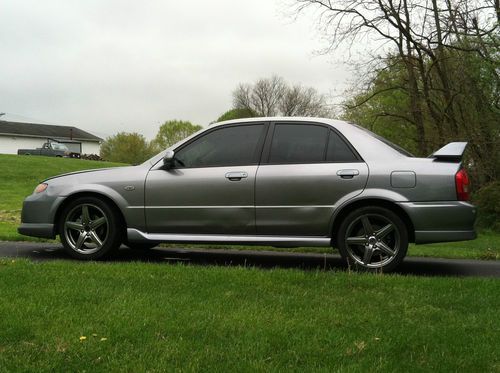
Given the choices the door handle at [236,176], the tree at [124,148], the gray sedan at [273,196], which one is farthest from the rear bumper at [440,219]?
the tree at [124,148]

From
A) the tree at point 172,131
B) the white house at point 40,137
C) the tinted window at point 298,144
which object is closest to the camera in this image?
the tinted window at point 298,144

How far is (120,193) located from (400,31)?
1640cm

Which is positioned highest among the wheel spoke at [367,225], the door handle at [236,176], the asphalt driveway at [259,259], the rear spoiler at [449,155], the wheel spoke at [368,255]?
the rear spoiler at [449,155]

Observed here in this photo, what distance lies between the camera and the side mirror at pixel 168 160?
6.18 meters

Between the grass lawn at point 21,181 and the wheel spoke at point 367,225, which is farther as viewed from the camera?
the grass lawn at point 21,181

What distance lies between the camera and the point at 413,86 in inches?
802

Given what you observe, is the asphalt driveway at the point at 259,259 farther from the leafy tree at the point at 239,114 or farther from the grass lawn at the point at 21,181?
the leafy tree at the point at 239,114

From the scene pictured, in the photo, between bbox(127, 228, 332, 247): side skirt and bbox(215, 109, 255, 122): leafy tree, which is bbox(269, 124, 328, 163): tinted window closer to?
bbox(127, 228, 332, 247): side skirt

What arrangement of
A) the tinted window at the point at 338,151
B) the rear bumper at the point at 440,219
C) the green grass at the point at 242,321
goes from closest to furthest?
the green grass at the point at 242,321
the rear bumper at the point at 440,219
the tinted window at the point at 338,151

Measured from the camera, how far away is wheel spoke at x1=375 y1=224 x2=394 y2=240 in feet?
18.6

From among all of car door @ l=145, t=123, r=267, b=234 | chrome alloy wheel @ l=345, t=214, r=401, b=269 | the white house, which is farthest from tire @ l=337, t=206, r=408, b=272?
the white house

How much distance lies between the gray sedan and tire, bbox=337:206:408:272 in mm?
11

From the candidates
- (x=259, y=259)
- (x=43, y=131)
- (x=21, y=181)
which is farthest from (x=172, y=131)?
(x=259, y=259)

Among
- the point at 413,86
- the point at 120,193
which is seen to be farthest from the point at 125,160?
the point at 120,193
